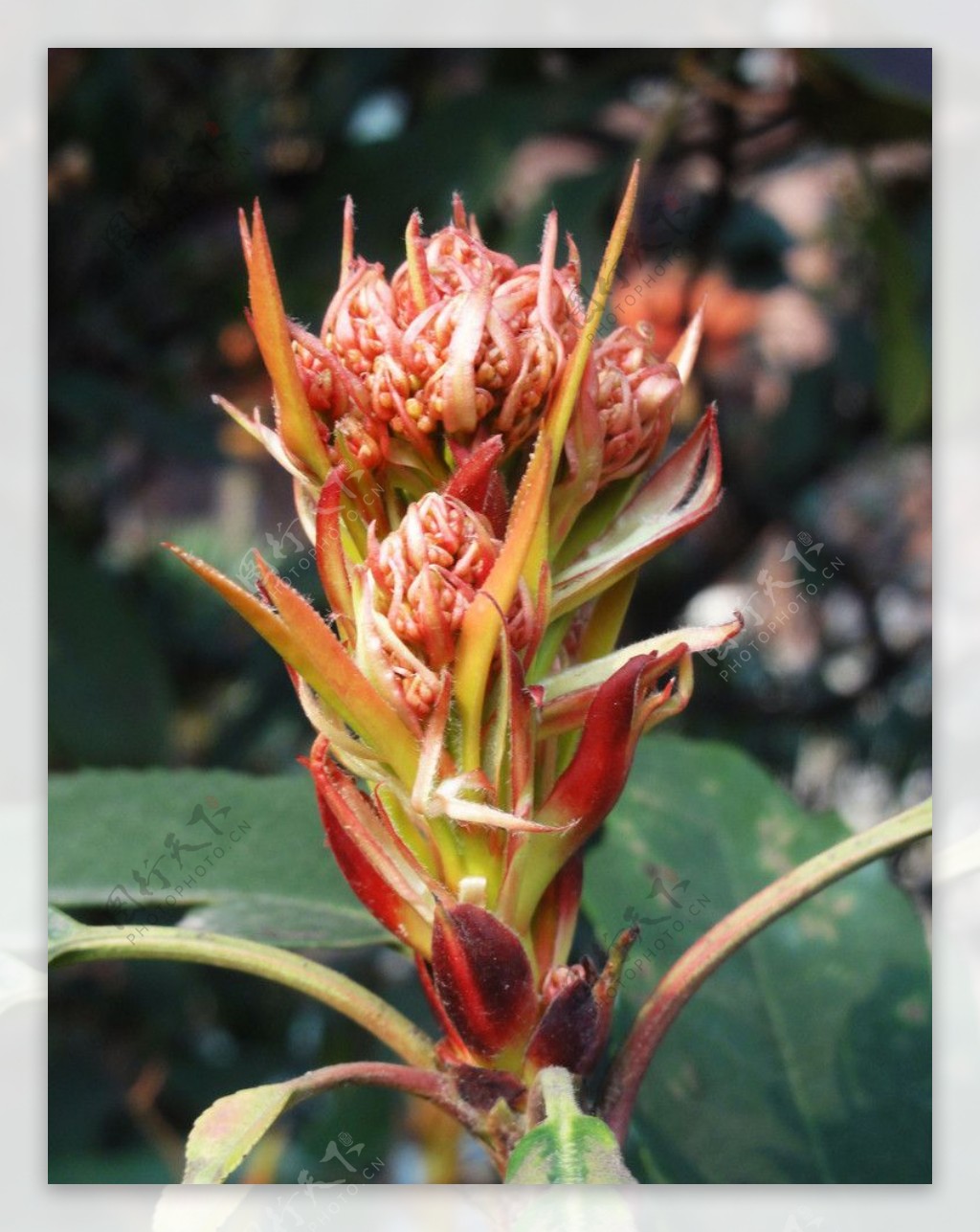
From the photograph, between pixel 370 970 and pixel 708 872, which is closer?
pixel 708 872

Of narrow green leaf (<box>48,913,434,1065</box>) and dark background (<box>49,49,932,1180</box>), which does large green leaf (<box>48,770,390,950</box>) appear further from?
dark background (<box>49,49,932,1180</box>)

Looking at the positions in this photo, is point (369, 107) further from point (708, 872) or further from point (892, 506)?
point (708, 872)

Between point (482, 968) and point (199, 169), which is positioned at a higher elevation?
point (199, 169)

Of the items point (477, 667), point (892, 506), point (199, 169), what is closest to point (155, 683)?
point (199, 169)

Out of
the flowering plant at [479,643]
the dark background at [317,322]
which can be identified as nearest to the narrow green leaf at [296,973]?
the flowering plant at [479,643]

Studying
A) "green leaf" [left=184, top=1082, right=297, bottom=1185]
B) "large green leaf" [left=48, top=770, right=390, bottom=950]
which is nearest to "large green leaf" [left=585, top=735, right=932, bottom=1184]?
"large green leaf" [left=48, top=770, right=390, bottom=950]

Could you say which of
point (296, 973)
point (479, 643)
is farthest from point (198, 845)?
point (479, 643)
